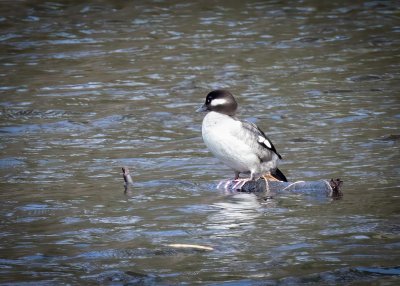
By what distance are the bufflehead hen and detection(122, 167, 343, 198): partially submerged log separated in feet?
0.41

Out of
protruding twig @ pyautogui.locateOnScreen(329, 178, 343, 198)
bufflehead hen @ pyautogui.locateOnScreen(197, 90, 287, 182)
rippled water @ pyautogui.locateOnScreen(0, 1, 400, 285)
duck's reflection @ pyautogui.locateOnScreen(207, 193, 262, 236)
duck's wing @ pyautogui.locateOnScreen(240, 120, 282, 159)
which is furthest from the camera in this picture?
duck's wing @ pyautogui.locateOnScreen(240, 120, 282, 159)

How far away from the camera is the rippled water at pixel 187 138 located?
8.77 metres

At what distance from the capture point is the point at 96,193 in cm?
1147

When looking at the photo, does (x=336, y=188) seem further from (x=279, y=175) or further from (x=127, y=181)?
(x=127, y=181)

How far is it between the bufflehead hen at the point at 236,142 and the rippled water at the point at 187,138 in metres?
0.41

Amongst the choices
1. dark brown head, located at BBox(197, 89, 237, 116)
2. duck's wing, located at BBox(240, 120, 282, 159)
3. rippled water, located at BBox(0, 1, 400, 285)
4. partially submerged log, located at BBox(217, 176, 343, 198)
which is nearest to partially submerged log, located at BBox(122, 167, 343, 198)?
partially submerged log, located at BBox(217, 176, 343, 198)

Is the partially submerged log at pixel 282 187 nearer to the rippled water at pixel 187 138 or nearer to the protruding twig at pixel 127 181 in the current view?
the rippled water at pixel 187 138

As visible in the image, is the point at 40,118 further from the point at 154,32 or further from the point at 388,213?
the point at 388,213

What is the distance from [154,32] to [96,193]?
33.5ft

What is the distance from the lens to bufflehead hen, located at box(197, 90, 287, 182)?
35.8ft

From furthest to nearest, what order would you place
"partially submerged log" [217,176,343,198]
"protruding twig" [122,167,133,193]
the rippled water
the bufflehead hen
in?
"protruding twig" [122,167,133,193] < the bufflehead hen < "partially submerged log" [217,176,343,198] < the rippled water

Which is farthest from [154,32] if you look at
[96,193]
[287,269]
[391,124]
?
[287,269]

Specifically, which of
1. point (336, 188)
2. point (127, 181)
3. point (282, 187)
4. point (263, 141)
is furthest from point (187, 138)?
point (336, 188)

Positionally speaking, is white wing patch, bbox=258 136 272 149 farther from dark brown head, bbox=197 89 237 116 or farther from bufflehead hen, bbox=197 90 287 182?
dark brown head, bbox=197 89 237 116
